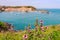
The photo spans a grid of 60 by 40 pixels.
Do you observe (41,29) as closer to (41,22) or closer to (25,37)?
(41,22)

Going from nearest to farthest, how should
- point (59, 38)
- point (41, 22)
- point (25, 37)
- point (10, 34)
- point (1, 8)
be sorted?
1. point (25, 37)
2. point (41, 22)
3. point (10, 34)
4. point (59, 38)
5. point (1, 8)

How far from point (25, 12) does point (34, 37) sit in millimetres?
117841

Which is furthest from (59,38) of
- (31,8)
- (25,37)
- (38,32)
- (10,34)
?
(31,8)

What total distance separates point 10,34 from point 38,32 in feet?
4.53

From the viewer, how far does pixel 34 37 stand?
6.75 m

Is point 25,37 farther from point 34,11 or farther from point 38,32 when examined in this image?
point 34,11

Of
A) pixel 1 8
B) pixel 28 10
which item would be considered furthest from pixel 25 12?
pixel 1 8

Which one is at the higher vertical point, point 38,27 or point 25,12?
point 38,27

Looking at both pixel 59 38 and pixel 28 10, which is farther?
pixel 28 10

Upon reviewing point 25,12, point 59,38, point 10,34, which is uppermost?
point 10,34

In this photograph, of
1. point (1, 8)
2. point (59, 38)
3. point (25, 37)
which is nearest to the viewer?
point (25, 37)

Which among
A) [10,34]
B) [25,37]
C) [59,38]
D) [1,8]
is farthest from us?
[1,8]

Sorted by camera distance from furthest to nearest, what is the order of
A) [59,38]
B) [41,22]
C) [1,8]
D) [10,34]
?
1. [1,8]
2. [59,38]
3. [10,34]
4. [41,22]

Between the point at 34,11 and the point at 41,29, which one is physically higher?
the point at 41,29
